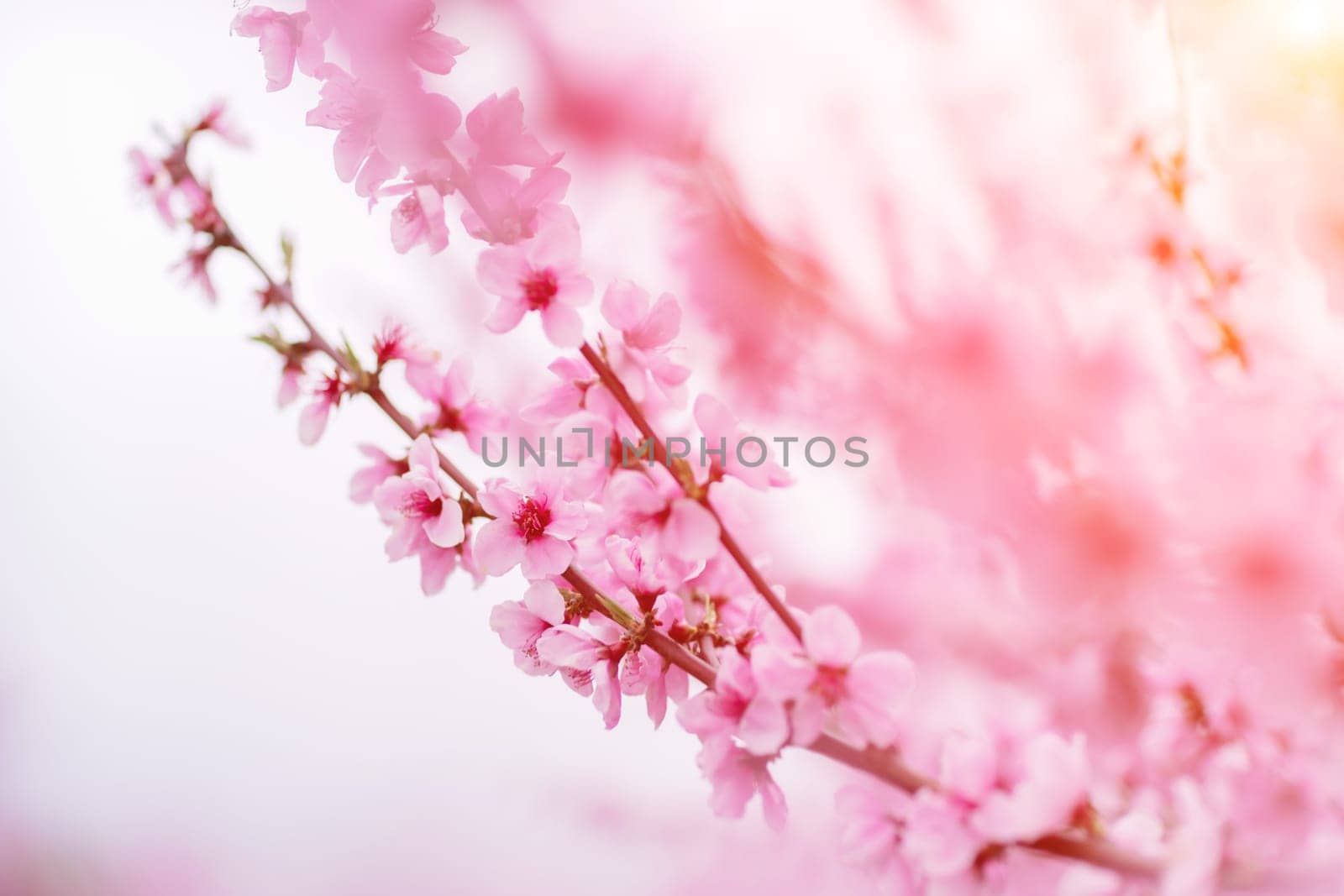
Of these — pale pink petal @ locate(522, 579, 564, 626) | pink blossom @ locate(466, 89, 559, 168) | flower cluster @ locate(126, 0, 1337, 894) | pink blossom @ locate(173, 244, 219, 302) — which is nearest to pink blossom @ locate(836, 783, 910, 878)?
flower cluster @ locate(126, 0, 1337, 894)

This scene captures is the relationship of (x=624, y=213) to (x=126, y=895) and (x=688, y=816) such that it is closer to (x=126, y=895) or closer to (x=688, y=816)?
(x=688, y=816)

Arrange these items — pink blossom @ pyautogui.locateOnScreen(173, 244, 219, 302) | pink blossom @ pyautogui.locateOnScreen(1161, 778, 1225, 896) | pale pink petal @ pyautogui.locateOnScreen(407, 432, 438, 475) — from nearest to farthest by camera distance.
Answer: pink blossom @ pyautogui.locateOnScreen(1161, 778, 1225, 896), pale pink petal @ pyautogui.locateOnScreen(407, 432, 438, 475), pink blossom @ pyautogui.locateOnScreen(173, 244, 219, 302)

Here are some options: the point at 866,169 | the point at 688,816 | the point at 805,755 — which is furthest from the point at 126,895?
the point at 866,169

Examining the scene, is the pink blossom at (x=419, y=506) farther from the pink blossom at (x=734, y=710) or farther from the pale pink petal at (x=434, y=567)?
the pink blossom at (x=734, y=710)

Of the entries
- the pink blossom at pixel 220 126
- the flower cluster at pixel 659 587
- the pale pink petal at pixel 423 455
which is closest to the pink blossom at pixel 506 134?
the flower cluster at pixel 659 587

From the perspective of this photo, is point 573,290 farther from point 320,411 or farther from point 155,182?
point 155,182

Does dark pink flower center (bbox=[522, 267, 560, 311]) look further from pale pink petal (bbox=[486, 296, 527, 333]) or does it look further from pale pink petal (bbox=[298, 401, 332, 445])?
pale pink petal (bbox=[298, 401, 332, 445])

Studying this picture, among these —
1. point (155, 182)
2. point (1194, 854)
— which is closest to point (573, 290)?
point (1194, 854)
